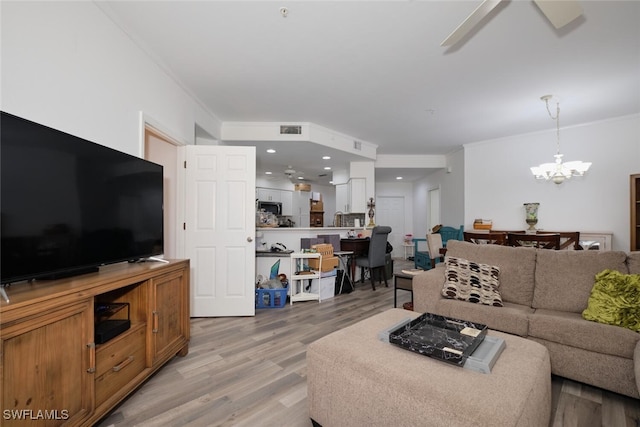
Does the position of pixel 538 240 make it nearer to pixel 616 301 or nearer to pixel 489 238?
pixel 489 238

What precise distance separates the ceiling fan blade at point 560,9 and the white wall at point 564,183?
3743mm

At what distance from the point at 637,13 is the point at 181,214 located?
448cm

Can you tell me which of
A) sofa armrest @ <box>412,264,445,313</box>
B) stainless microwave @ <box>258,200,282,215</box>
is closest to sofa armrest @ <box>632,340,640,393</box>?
sofa armrest @ <box>412,264,445,313</box>

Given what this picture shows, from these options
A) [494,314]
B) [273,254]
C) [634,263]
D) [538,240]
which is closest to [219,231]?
[273,254]

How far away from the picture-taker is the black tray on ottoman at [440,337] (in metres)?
1.34

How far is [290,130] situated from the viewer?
4.50m

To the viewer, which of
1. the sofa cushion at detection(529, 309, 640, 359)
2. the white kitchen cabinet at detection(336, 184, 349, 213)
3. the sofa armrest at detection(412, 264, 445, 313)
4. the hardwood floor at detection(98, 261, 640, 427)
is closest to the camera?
the hardwood floor at detection(98, 261, 640, 427)

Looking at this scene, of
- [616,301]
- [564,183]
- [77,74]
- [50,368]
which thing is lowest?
[50,368]

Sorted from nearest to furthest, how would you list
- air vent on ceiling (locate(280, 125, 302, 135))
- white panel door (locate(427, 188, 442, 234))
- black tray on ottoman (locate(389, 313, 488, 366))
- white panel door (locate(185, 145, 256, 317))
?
1. black tray on ottoman (locate(389, 313, 488, 366))
2. white panel door (locate(185, 145, 256, 317))
3. air vent on ceiling (locate(280, 125, 302, 135))
4. white panel door (locate(427, 188, 442, 234))

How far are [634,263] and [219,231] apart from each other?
12.6ft

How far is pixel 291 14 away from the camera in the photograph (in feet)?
6.88

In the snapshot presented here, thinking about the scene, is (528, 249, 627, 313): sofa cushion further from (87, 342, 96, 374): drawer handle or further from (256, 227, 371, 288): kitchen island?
(87, 342, 96, 374): drawer handle

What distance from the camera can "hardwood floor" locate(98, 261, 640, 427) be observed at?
5.29 ft

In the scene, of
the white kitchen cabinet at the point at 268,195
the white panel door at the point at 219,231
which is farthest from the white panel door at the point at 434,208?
the white panel door at the point at 219,231
